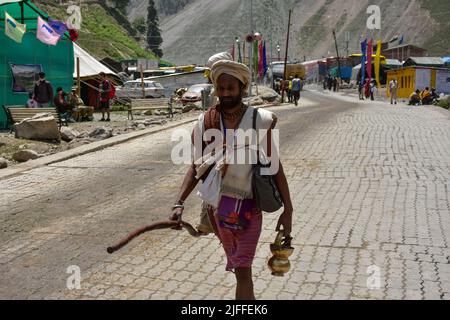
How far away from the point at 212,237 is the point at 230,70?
284 centimetres

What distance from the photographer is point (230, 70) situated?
3.14m

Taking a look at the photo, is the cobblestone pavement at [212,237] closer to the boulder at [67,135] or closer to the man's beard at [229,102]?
the man's beard at [229,102]

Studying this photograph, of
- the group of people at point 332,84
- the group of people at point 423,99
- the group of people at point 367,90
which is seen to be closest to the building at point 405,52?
the group of people at point 332,84

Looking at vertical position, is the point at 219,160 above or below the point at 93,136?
above

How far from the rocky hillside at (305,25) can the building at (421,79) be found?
217 ft

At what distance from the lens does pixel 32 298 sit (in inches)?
159

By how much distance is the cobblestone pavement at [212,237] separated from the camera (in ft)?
13.9

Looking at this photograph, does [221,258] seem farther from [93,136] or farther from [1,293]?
[93,136]

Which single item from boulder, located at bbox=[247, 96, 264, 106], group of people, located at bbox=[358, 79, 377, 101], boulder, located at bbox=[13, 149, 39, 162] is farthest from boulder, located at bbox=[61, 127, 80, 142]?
group of people, located at bbox=[358, 79, 377, 101]

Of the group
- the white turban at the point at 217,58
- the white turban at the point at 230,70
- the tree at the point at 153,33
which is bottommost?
the white turban at the point at 230,70

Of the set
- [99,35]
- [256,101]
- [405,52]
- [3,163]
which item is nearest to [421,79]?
[256,101]

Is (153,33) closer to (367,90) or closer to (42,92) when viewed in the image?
(367,90)

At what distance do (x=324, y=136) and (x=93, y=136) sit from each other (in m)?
Answer: 6.11
